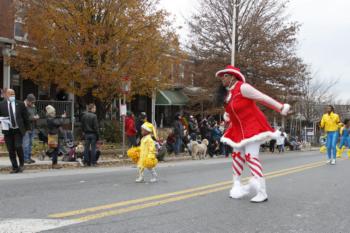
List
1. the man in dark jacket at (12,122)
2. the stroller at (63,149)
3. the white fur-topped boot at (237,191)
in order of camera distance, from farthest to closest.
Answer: the stroller at (63,149)
the man in dark jacket at (12,122)
the white fur-topped boot at (237,191)

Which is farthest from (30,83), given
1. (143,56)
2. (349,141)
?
(349,141)

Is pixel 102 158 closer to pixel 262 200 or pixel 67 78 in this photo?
pixel 67 78

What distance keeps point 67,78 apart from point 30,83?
5.82 m

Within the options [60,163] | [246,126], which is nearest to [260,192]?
[246,126]

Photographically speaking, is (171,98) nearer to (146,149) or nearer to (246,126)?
(146,149)

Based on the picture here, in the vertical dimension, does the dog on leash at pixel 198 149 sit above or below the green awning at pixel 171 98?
below

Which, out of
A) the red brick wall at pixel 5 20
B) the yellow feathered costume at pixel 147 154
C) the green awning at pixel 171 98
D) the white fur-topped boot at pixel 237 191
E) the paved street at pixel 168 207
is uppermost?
the red brick wall at pixel 5 20

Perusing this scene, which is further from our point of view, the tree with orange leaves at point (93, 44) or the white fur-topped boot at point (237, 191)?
the tree with orange leaves at point (93, 44)

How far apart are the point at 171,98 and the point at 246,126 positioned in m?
26.3

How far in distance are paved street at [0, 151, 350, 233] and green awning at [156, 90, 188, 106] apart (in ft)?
74.6

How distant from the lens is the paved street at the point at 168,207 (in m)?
5.16

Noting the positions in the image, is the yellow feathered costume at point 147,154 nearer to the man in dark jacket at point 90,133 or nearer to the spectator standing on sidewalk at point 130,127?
the man in dark jacket at point 90,133

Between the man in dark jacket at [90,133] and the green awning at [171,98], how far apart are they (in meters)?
17.7

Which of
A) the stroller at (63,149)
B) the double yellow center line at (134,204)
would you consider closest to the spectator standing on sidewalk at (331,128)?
the double yellow center line at (134,204)
